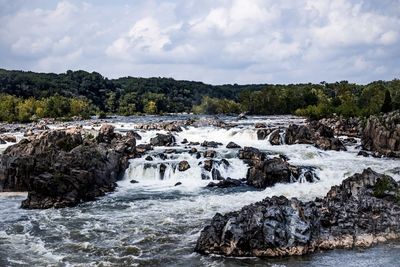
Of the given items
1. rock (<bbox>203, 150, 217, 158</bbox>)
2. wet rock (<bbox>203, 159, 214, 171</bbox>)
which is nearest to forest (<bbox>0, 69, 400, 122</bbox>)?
rock (<bbox>203, 150, 217, 158</bbox>)

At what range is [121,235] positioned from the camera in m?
24.7

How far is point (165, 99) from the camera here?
534ft

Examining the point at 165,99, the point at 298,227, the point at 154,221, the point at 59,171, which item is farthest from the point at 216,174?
the point at 165,99

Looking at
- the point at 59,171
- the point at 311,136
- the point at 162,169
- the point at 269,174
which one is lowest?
the point at 162,169

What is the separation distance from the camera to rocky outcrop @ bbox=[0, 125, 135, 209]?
31531mm

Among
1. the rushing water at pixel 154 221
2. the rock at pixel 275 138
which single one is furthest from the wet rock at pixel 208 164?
the rock at pixel 275 138

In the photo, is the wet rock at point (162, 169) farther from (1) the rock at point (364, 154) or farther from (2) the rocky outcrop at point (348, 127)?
(2) the rocky outcrop at point (348, 127)

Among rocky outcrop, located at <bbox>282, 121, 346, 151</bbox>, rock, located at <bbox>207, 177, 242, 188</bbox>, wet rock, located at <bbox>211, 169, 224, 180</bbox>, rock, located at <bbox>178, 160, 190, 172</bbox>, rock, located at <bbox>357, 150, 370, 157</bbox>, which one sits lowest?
rock, located at <bbox>207, 177, 242, 188</bbox>

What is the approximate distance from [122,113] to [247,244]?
127 meters

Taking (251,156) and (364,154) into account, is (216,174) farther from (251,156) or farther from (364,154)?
(364,154)

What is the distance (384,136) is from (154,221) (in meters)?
29.6

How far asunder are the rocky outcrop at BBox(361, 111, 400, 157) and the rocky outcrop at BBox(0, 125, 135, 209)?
77.6 ft

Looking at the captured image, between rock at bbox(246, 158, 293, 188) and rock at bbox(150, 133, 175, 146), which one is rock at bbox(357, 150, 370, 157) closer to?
rock at bbox(246, 158, 293, 188)

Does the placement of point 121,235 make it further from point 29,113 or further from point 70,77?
point 70,77
